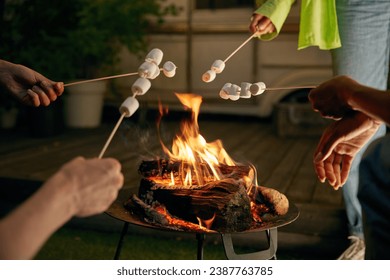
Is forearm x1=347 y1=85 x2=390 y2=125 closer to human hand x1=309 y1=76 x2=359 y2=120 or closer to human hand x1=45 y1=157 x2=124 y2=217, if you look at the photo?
human hand x1=309 y1=76 x2=359 y2=120

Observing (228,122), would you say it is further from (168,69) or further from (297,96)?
(168,69)

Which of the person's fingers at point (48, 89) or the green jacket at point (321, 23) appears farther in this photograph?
the green jacket at point (321, 23)

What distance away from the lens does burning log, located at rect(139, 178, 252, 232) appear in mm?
1866

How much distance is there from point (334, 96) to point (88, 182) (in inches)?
32.7

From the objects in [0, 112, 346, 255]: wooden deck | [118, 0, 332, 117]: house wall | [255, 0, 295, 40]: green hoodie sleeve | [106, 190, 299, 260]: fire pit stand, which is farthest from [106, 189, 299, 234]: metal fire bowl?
[118, 0, 332, 117]: house wall

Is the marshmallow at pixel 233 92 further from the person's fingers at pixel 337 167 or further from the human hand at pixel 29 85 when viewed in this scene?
the human hand at pixel 29 85

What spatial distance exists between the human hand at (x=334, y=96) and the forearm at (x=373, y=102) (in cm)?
3

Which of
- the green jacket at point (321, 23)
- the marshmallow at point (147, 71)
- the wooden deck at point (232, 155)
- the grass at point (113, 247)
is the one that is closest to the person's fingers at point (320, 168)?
the marshmallow at point (147, 71)

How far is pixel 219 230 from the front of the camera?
6.09 ft

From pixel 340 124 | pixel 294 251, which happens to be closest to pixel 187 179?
pixel 340 124

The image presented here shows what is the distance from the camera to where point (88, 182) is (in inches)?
44.9

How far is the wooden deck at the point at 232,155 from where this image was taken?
316cm
